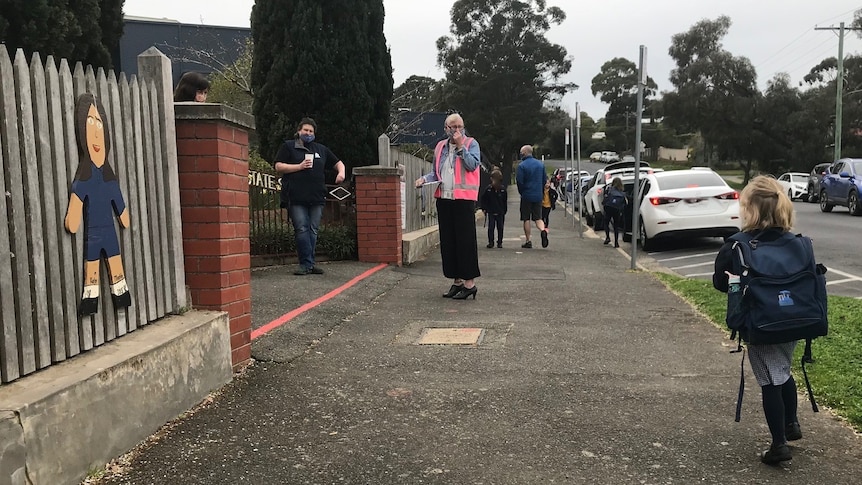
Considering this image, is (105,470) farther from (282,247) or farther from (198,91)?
(282,247)

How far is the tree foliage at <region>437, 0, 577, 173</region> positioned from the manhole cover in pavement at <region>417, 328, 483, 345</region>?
174 ft

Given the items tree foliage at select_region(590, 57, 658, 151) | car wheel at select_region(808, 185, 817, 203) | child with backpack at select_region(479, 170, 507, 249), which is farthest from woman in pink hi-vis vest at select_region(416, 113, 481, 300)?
tree foliage at select_region(590, 57, 658, 151)

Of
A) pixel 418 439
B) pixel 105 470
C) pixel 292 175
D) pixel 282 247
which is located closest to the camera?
pixel 105 470

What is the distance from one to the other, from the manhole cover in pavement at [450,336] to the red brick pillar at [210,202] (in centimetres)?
155

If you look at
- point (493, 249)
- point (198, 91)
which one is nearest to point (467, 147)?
point (198, 91)

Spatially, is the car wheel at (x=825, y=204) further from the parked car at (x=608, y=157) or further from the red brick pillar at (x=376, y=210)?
the parked car at (x=608, y=157)

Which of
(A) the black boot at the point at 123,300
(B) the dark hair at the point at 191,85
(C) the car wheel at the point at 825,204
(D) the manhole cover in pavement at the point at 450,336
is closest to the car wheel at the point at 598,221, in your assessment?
(C) the car wheel at the point at 825,204

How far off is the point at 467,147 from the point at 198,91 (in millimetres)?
2630

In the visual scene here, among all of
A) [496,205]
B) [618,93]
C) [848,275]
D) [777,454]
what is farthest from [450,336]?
[618,93]

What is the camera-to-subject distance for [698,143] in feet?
267

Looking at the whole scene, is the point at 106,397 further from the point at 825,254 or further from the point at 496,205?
the point at 825,254

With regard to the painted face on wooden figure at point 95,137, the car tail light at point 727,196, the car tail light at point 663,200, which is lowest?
the car tail light at point 663,200

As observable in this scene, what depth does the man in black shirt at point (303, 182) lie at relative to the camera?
Answer: 25.6 feet

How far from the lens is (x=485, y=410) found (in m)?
3.94
